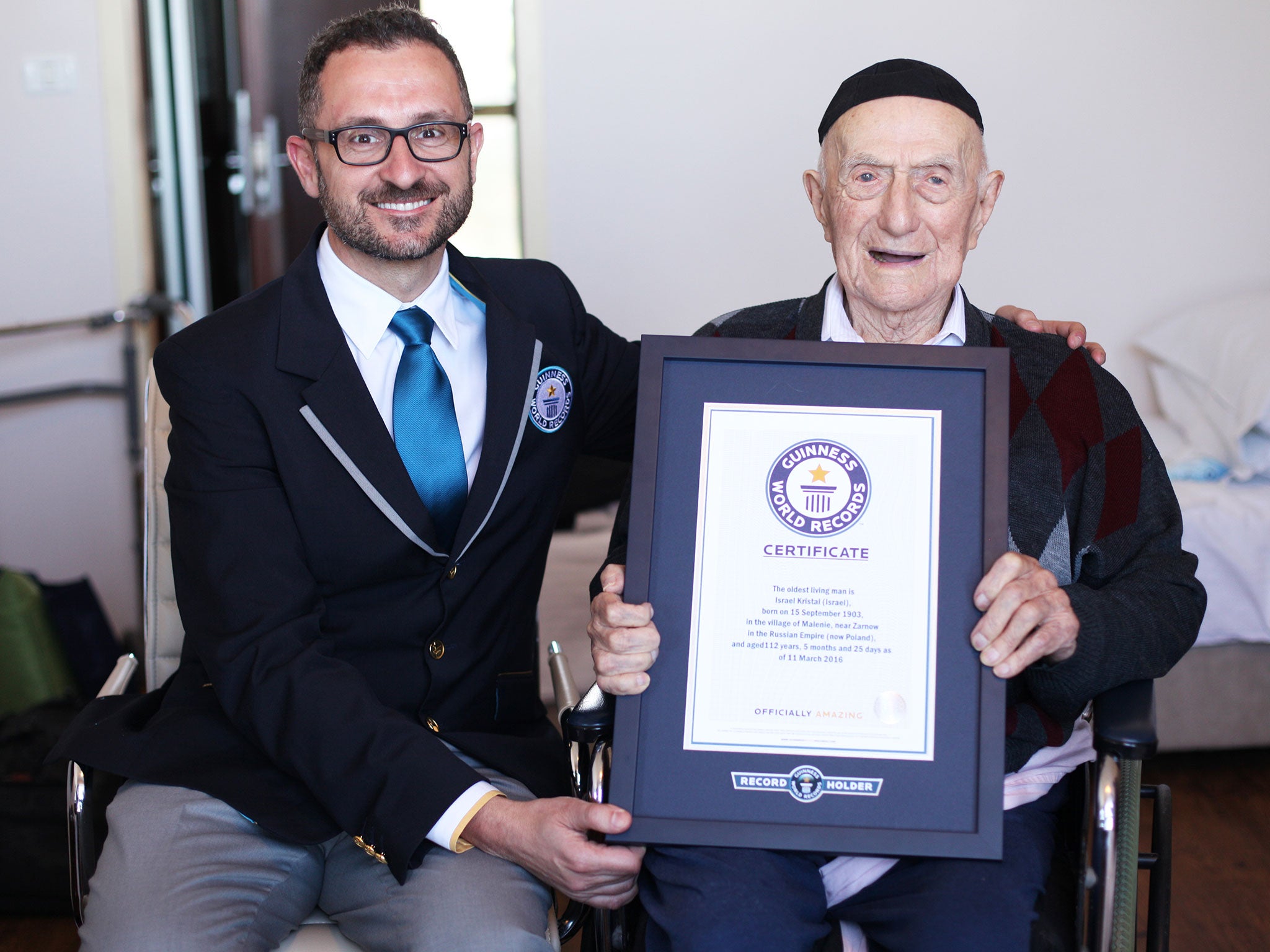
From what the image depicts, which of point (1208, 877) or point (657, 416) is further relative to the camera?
point (1208, 877)

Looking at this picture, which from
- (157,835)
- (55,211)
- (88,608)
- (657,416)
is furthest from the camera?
(55,211)

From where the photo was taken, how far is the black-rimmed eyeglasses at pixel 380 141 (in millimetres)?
1698

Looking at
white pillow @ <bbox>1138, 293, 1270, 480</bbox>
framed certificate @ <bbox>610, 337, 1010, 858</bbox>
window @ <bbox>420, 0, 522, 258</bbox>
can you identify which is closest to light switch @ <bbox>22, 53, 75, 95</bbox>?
window @ <bbox>420, 0, 522, 258</bbox>

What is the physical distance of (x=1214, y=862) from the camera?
8.23ft

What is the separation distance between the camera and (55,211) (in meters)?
3.81

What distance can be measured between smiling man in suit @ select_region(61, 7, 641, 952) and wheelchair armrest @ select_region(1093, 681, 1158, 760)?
567 millimetres

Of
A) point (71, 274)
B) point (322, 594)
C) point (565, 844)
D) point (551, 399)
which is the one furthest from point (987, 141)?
point (71, 274)

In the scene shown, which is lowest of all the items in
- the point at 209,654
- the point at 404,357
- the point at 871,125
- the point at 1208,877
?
the point at 1208,877

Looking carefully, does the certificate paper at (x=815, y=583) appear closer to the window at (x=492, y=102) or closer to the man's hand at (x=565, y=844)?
the man's hand at (x=565, y=844)

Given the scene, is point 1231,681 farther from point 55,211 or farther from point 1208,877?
point 55,211

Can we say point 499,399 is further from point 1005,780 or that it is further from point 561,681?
point 1005,780

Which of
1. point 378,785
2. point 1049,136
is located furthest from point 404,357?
Answer: point 1049,136

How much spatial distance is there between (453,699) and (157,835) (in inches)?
16.4

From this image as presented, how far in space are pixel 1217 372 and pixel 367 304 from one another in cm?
229
